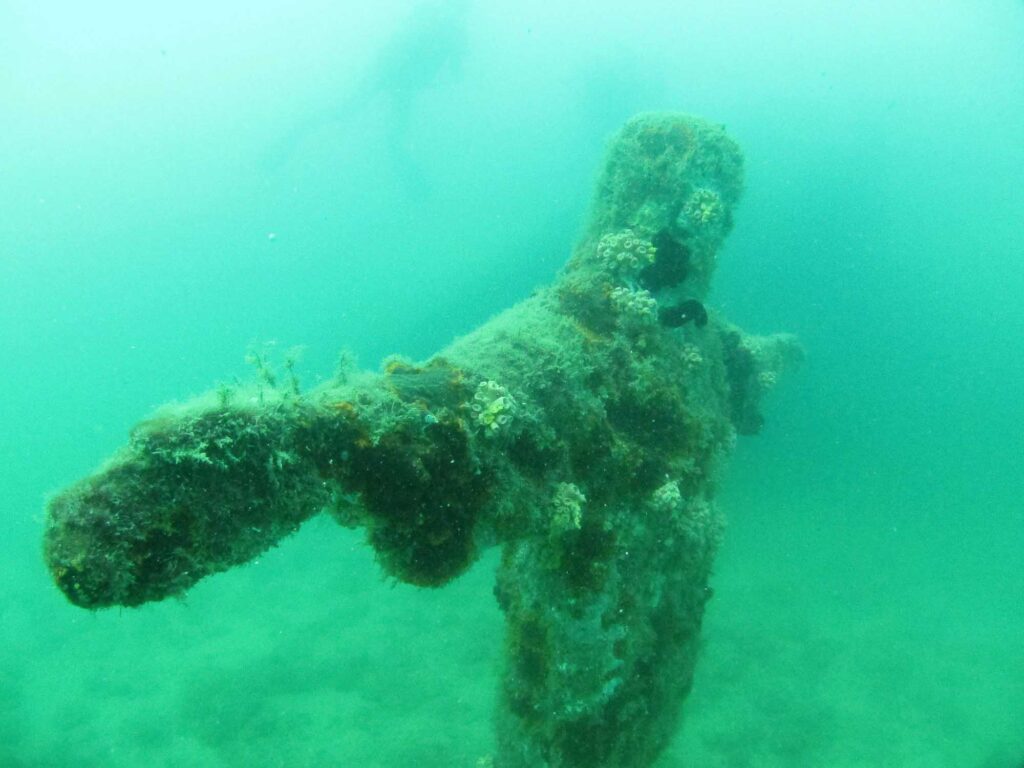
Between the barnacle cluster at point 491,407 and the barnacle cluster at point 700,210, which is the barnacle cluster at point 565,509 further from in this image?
the barnacle cluster at point 700,210

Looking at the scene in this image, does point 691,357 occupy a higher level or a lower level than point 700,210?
lower

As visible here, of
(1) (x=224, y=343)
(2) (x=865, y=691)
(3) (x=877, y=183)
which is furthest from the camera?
(1) (x=224, y=343)

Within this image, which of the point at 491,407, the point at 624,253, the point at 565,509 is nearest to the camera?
the point at 491,407

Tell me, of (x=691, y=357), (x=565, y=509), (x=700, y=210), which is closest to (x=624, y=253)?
(x=691, y=357)

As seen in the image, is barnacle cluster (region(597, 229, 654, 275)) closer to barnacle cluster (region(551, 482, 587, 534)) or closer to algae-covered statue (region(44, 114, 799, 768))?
algae-covered statue (region(44, 114, 799, 768))

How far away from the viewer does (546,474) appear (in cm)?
729

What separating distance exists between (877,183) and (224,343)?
80.4m

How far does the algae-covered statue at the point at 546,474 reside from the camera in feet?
13.4

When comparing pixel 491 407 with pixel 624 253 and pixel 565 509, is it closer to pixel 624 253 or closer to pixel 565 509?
pixel 565 509

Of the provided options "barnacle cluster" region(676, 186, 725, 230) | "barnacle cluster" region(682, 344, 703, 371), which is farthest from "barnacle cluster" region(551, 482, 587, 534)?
"barnacle cluster" region(676, 186, 725, 230)

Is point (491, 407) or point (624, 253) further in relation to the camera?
point (624, 253)

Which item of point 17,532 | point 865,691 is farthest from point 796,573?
point 17,532

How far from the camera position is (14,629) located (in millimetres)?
29875

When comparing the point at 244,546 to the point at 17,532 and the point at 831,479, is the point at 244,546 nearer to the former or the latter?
the point at 831,479
